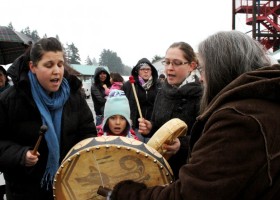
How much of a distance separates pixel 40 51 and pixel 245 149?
1550 mm

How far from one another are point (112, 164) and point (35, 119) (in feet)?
2.79

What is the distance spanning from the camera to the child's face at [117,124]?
114 inches

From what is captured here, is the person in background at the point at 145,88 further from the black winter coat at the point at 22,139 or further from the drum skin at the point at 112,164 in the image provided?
the drum skin at the point at 112,164

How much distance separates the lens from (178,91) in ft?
8.83

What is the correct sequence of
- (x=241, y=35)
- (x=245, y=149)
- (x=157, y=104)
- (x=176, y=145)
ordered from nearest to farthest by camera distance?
(x=245, y=149)
(x=241, y=35)
(x=176, y=145)
(x=157, y=104)

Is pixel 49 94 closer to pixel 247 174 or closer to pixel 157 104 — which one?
pixel 157 104

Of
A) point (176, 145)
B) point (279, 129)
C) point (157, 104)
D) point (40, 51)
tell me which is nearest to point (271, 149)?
point (279, 129)

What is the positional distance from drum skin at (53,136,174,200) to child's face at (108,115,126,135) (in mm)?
1264

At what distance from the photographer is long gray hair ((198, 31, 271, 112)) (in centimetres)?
142

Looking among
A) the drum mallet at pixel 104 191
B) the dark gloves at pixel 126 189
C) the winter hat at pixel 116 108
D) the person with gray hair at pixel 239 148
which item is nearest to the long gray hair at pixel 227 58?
the person with gray hair at pixel 239 148

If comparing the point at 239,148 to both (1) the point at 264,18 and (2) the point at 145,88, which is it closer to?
(2) the point at 145,88

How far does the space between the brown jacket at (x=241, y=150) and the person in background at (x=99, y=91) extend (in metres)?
5.27

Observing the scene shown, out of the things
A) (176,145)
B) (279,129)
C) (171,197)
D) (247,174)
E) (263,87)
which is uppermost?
(263,87)

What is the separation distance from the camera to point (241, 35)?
4.92 ft
